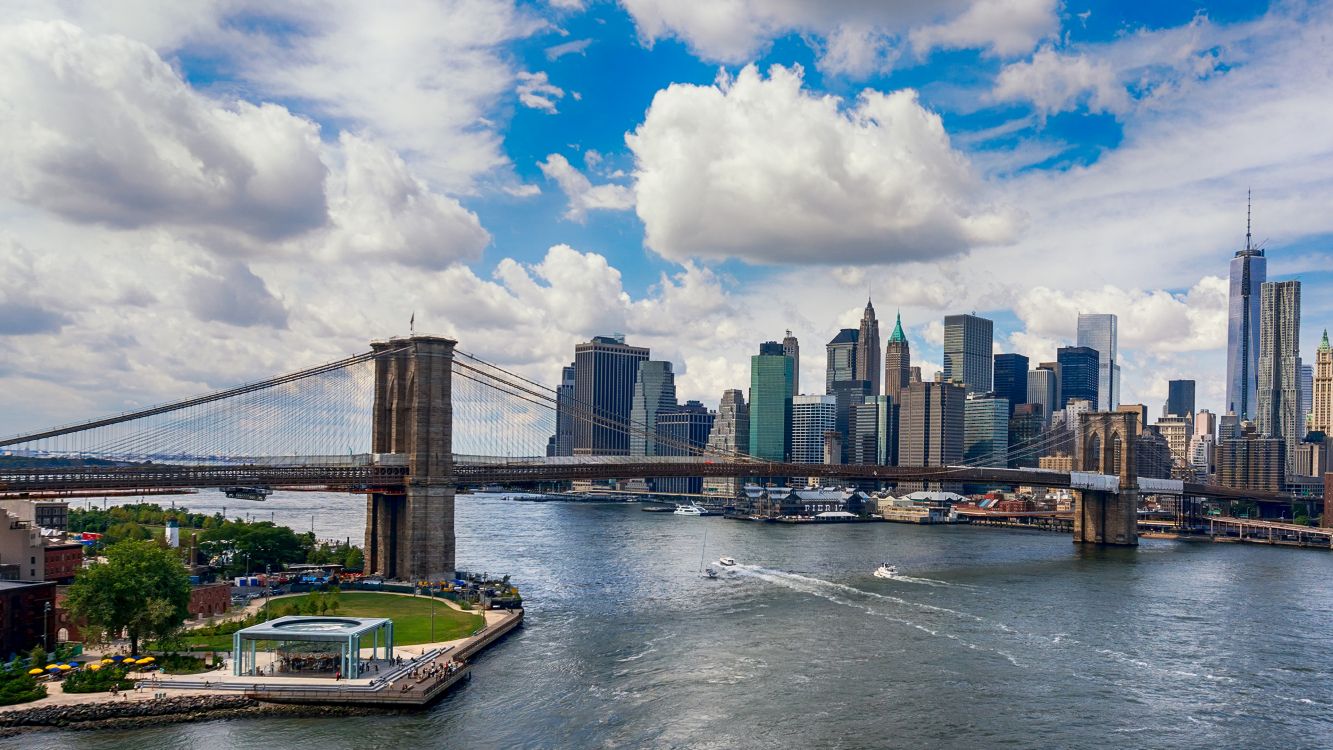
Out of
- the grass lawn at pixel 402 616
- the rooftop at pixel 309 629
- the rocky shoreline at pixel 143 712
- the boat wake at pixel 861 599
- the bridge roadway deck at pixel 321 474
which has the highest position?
the bridge roadway deck at pixel 321 474

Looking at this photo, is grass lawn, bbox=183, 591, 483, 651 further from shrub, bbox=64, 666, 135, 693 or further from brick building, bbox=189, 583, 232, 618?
shrub, bbox=64, 666, 135, 693

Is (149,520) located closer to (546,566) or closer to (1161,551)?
(546,566)

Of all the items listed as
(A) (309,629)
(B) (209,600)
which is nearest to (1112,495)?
(B) (209,600)

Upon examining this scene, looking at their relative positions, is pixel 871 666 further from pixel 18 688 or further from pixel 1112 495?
pixel 1112 495

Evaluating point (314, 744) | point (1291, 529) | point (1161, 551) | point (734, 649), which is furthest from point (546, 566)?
point (1291, 529)

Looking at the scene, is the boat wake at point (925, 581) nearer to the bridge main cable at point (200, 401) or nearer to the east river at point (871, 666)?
the east river at point (871, 666)

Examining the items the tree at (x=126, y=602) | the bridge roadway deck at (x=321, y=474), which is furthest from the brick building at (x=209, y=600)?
the tree at (x=126, y=602)
